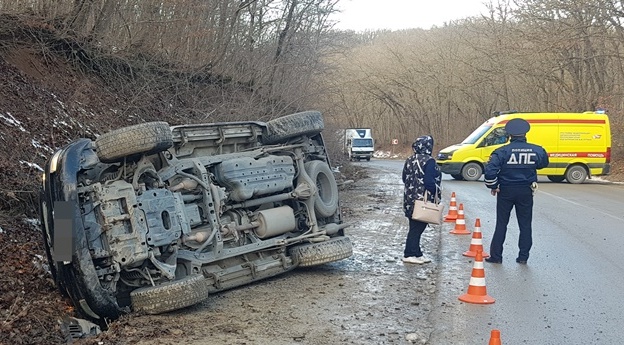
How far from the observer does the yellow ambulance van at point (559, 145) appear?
21.5 meters

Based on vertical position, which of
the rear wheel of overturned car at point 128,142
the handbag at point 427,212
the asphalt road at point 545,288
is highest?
the rear wheel of overturned car at point 128,142

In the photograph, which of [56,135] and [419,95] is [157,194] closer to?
[56,135]

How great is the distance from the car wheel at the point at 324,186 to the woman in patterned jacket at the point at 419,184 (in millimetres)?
924

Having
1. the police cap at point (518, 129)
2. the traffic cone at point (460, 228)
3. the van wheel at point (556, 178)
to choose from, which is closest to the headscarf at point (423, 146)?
the police cap at point (518, 129)

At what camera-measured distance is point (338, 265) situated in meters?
7.56

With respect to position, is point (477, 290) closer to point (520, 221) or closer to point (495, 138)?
point (520, 221)

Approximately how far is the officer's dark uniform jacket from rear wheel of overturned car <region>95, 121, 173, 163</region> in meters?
4.23

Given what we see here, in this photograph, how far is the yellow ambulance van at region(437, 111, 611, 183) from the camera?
70.6 feet

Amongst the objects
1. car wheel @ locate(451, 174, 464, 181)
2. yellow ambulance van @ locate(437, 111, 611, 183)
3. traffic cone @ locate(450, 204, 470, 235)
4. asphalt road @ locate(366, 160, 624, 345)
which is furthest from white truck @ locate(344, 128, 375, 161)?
traffic cone @ locate(450, 204, 470, 235)

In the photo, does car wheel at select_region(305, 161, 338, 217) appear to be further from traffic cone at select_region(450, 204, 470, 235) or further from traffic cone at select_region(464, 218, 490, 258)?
traffic cone at select_region(450, 204, 470, 235)

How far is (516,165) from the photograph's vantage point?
784 centimetres

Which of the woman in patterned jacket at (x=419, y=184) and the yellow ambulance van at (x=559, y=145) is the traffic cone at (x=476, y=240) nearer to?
the woman in patterned jacket at (x=419, y=184)

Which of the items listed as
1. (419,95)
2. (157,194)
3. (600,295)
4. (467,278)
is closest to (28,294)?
(157,194)

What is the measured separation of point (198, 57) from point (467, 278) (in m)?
10.4
